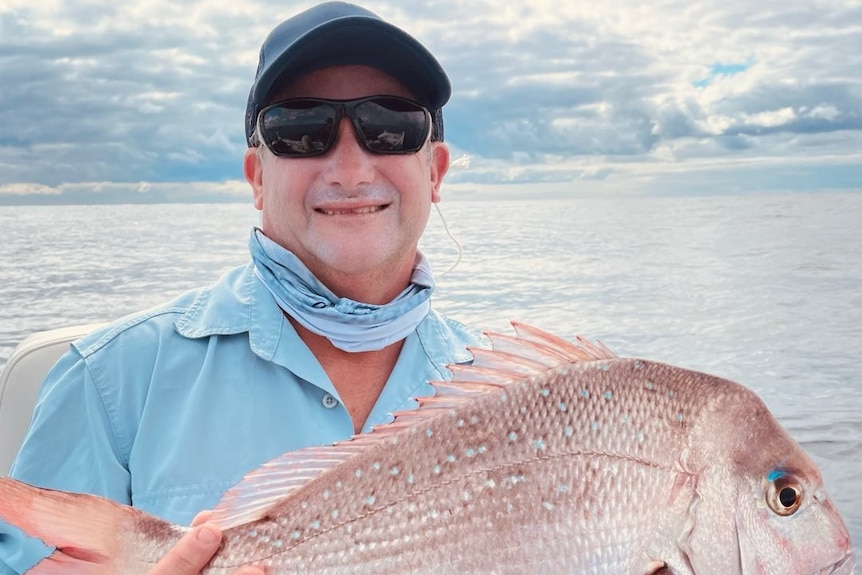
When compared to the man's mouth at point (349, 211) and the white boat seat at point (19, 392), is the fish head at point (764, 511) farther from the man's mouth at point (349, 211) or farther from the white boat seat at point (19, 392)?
the white boat seat at point (19, 392)

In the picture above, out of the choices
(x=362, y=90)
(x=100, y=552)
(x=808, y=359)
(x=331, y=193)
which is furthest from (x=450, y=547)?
(x=808, y=359)

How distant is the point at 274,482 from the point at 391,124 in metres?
1.23

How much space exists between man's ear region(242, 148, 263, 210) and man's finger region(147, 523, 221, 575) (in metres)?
1.40

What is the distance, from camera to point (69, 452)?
7.20 ft

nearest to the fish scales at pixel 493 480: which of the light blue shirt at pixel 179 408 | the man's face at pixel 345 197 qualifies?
the light blue shirt at pixel 179 408

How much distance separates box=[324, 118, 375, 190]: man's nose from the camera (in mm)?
2453

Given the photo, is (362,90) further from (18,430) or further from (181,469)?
(18,430)

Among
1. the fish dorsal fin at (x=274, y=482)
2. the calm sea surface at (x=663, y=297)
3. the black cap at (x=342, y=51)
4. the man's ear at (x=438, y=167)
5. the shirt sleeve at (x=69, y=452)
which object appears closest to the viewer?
the fish dorsal fin at (x=274, y=482)

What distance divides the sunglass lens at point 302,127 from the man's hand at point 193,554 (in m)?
1.25

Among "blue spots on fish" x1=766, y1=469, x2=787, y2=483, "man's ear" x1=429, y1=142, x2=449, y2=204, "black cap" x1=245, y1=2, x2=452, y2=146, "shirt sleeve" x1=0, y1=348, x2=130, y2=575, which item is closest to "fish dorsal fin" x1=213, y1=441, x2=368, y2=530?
"shirt sleeve" x1=0, y1=348, x2=130, y2=575

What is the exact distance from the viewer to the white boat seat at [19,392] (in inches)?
107

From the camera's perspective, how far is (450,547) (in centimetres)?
151

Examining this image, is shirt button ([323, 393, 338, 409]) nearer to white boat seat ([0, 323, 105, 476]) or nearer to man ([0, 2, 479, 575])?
man ([0, 2, 479, 575])

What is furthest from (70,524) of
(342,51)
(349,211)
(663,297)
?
(663,297)
